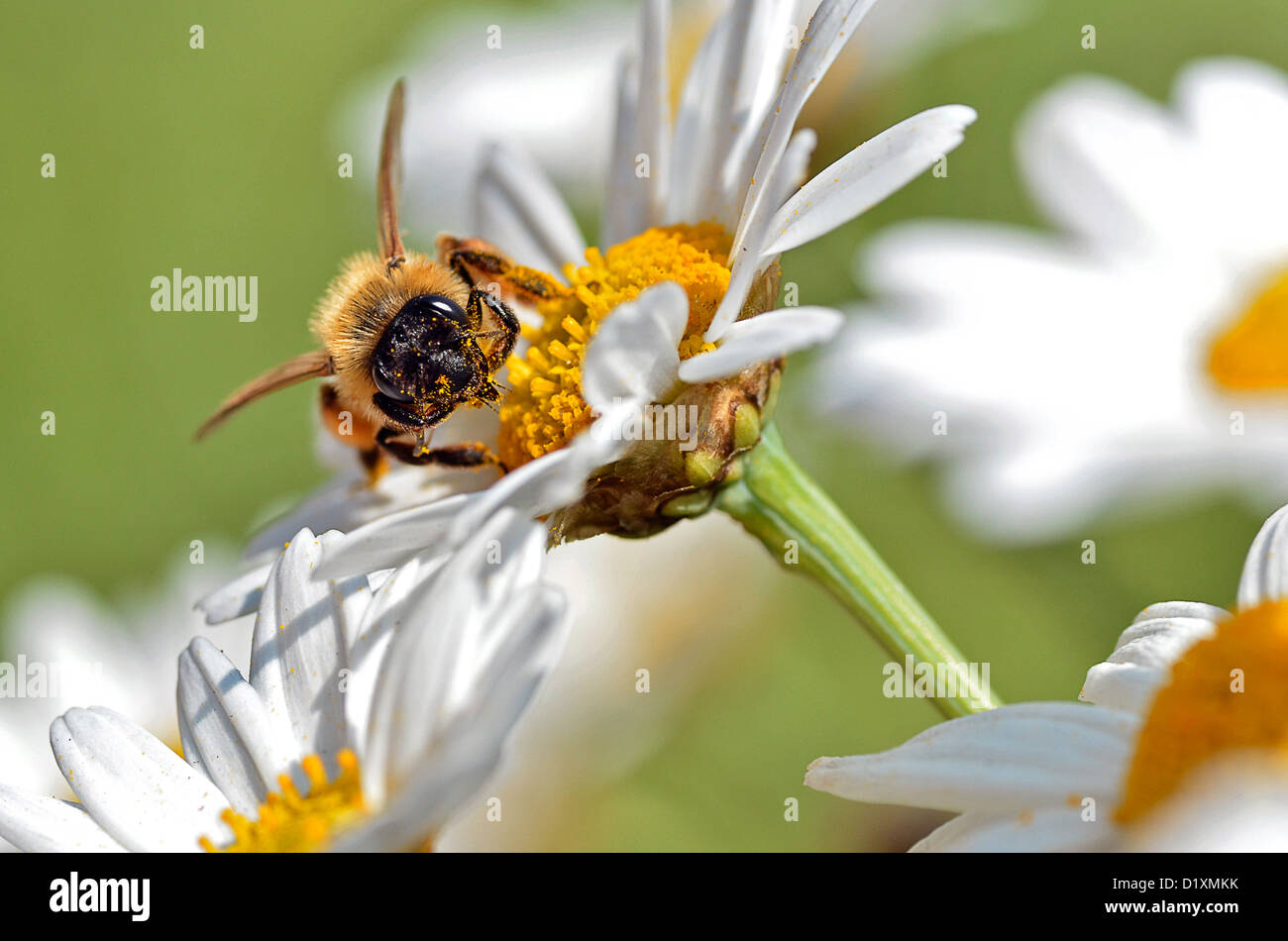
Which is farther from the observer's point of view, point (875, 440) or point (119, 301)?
point (119, 301)

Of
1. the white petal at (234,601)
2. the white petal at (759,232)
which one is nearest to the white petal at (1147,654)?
the white petal at (759,232)

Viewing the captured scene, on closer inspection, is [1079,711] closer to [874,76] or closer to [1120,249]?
[1120,249]

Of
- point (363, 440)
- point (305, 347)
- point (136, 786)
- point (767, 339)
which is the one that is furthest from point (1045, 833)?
point (305, 347)

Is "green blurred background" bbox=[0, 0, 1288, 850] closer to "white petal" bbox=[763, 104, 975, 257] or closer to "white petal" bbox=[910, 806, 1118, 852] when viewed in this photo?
"white petal" bbox=[763, 104, 975, 257]

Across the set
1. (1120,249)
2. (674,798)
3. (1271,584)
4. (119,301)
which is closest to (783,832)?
(674,798)

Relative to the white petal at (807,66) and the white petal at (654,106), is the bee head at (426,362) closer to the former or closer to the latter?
the white petal at (654,106)

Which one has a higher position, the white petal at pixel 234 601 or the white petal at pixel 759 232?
the white petal at pixel 759 232
